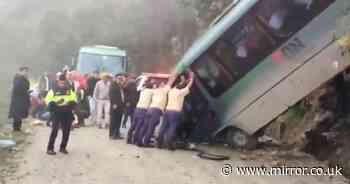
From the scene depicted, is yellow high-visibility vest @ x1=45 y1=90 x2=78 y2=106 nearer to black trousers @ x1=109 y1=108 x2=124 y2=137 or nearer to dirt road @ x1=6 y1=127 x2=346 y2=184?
dirt road @ x1=6 y1=127 x2=346 y2=184

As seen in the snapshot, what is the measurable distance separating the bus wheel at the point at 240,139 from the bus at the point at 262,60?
22 mm

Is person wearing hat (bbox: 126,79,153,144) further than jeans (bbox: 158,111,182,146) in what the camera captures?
Yes

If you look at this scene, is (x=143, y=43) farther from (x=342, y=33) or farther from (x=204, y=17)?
(x=342, y=33)

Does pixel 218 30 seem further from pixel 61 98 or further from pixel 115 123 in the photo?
pixel 61 98

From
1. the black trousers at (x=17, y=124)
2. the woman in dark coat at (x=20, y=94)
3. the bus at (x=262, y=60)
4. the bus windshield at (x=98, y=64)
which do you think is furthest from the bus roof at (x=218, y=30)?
the bus windshield at (x=98, y=64)

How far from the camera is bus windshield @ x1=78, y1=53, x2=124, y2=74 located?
22141 mm

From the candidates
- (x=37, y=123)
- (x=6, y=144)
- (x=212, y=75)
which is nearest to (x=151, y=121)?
(x=212, y=75)

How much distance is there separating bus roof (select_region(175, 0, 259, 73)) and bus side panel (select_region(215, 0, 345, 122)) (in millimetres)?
1043

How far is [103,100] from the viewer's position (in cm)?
1641

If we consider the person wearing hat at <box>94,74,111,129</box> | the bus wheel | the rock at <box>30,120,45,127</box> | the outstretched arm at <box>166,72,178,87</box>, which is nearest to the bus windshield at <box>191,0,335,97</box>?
the outstretched arm at <box>166,72,178,87</box>

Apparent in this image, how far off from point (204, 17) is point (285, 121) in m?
7.62

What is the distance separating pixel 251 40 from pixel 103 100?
5.14 meters

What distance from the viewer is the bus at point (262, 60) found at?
12.3m

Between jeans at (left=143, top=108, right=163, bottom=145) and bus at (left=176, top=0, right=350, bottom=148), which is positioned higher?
bus at (left=176, top=0, right=350, bottom=148)
